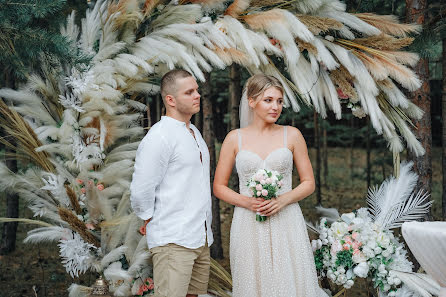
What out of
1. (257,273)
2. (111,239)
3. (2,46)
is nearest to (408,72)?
(257,273)

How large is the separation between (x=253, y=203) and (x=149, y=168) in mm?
727

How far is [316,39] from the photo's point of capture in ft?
12.7

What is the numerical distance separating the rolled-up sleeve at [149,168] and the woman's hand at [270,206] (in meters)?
0.68

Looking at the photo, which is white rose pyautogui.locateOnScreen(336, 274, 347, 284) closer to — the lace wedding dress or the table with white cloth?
the lace wedding dress

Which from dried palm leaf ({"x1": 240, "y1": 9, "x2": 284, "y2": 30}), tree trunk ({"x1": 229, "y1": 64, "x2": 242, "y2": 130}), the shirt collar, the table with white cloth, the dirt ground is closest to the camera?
the table with white cloth

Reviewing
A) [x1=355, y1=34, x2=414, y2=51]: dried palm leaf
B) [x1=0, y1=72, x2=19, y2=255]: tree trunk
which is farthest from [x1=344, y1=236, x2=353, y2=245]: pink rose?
[x1=0, y1=72, x2=19, y2=255]: tree trunk

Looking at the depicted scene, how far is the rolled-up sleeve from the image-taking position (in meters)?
2.93

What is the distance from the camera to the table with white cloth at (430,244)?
6.91 feet

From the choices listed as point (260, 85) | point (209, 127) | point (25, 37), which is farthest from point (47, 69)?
point (209, 127)

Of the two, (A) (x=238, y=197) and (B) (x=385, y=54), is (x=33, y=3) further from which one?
(B) (x=385, y=54)

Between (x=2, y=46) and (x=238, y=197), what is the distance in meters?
1.89

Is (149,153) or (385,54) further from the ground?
(385,54)

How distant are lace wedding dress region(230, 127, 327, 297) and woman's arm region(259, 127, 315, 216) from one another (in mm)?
70

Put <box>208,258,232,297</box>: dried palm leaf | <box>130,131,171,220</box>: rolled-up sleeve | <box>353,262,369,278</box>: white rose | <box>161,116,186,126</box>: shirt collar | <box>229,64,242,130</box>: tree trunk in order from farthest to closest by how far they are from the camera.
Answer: <box>229,64,242,130</box>: tree trunk, <box>208,258,232,297</box>: dried palm leaf, <box>353,262,369,278</box>: white rose, <box>161,116,186,126</box>: shirt collar, <box>130,131,171,220</box>: rolled-up sleeve
